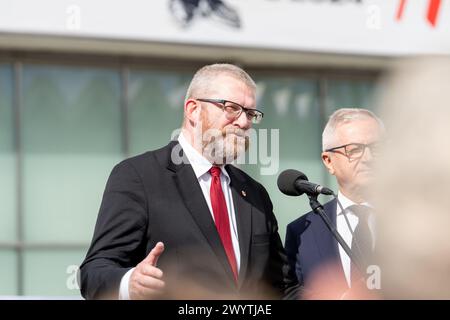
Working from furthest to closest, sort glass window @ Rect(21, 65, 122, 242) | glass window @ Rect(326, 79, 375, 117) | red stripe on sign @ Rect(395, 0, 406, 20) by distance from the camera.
Result: glass window @ Rect(326, 79, 375, 117)
red stripe on sign @ Rect(395, 0, 406, 20)
glass window @ Rect(21, 65, 122, 242)

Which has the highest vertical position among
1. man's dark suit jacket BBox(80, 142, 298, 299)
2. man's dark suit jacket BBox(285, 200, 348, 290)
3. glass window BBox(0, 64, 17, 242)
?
man's dark suit jacket BBox(80, 142, 298, 299)

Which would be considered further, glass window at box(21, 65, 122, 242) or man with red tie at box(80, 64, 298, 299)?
glass window at box(21, 65, 122, 242)

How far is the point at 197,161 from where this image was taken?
9.61ft

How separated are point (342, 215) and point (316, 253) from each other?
0.19m

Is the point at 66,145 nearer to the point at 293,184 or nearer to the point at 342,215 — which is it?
the point at 342,215

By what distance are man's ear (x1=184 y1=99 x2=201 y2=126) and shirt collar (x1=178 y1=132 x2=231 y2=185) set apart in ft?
0.34

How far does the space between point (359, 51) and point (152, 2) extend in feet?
8.09

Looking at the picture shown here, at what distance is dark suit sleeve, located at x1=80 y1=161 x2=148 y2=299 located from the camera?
8.39 feet

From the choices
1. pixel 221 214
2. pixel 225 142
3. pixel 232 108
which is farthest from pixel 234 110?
pixel 221 214

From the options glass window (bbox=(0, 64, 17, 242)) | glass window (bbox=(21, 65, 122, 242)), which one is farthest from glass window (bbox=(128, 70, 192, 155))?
glass window (bbox=(0, 64, 17, 242))

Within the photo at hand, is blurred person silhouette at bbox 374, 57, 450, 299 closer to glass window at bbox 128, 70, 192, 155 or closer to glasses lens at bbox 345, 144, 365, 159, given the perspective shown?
glasses lens at bbox 345, 144, 365, 159

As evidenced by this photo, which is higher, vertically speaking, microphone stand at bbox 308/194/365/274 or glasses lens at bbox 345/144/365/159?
glasses lens at bbox 345/144/365/159

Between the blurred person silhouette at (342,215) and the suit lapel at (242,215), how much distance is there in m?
0.32
